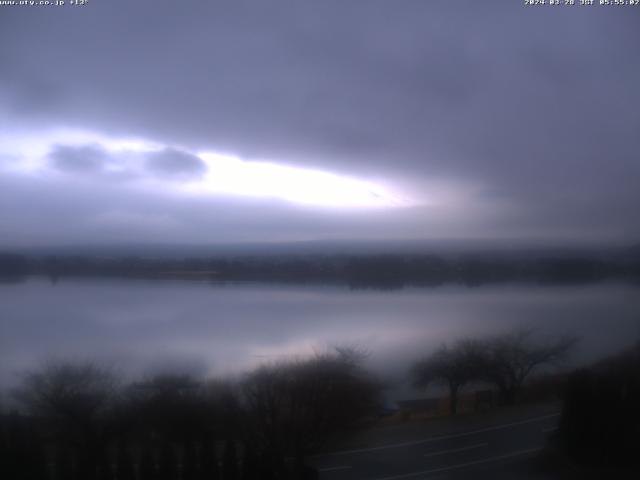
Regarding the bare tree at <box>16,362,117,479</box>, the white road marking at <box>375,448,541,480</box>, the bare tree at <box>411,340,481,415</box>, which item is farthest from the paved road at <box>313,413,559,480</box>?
the bare tree at <box>16,362,117,479</box>

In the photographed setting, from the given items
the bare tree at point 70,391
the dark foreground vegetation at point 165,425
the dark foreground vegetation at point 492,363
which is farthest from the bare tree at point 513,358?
the bare tree at point 70,391

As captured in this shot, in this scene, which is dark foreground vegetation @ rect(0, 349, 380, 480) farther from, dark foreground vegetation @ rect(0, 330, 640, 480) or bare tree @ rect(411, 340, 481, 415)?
bare tree @ rect(411, 340, 481, 415)

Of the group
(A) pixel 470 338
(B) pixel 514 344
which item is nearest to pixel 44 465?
(A) pixel 470 338

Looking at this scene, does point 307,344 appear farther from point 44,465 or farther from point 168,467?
point 44,465

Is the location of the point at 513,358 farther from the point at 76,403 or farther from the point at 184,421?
the point at 76,403

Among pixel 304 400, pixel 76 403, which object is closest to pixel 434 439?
pixel 304 400
